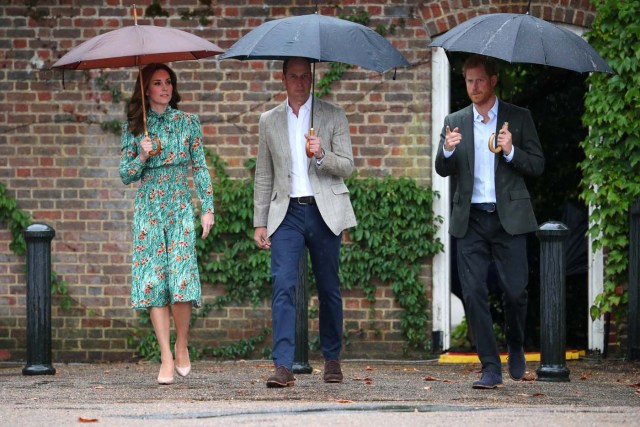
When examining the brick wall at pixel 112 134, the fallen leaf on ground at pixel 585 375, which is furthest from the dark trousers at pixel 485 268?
the brick wall at pixel 112 134

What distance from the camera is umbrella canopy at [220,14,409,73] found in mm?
7020

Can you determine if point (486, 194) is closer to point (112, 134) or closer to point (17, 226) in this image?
point (112, 134)

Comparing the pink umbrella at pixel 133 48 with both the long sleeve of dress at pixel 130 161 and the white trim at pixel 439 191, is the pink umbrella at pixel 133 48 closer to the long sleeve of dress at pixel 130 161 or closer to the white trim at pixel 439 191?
the long sleeve of dress at pixel 130 161

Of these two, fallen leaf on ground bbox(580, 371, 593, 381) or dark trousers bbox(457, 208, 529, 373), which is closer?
dark trousers bbox(457, 208, 529, 373)

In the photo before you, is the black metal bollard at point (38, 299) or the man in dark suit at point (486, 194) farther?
the black metal bollard at point (38, 299)

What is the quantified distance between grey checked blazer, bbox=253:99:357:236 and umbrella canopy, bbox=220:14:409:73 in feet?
1.39

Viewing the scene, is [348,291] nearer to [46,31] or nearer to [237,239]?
[237,239]

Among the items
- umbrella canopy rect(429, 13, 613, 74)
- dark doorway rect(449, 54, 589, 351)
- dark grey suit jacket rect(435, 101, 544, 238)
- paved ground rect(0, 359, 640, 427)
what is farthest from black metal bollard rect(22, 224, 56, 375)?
dark doorway rect(449, 54, 589, 351)

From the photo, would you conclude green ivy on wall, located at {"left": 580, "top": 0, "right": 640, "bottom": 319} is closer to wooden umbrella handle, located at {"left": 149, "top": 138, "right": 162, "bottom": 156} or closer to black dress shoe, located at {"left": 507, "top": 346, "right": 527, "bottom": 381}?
black dress shoe, located at {"left": 507, "top": 346, "right": 527, "bottom": 381}

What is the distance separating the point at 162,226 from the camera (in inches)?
304

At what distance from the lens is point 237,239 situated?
10.6 m

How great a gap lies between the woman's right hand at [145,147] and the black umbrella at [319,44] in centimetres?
71

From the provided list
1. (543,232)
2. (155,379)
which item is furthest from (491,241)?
(155,379)

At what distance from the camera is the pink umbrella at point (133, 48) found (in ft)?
24.4
